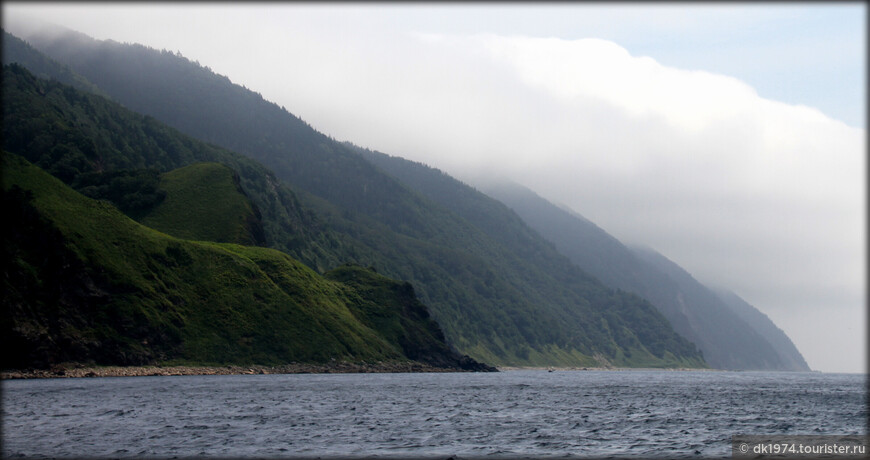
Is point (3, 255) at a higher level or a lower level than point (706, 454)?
higher

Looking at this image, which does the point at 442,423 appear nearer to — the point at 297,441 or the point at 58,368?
the point at 297,441

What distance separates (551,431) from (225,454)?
3287 cm

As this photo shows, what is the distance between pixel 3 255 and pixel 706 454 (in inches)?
6653

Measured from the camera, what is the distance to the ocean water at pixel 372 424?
6266 centimetres

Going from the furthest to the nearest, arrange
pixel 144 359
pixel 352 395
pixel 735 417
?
1. pixel 144 359
2. pixel 352 395
3. pixel 735 417

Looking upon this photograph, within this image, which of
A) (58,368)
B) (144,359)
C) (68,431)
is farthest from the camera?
(144,359)

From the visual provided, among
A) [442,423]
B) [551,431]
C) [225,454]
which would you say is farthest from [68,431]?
[551,431]

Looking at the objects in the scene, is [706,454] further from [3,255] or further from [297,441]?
[3,255]

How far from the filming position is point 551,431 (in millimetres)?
77312

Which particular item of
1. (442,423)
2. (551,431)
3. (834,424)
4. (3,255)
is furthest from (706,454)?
(3,255)

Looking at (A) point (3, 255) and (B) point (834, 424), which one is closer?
(B) point (834, 424)

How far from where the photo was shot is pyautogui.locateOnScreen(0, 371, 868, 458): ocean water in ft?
206

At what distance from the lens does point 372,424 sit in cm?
8288

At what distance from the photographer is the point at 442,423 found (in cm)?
8450
